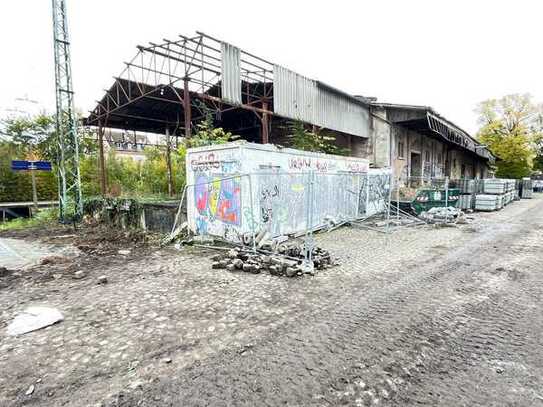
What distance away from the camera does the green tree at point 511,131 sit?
3516 cm

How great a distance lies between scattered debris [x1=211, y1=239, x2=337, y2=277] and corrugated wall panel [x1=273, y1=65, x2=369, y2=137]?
8287 mm

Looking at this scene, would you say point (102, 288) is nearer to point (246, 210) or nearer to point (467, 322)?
point (246, 210)

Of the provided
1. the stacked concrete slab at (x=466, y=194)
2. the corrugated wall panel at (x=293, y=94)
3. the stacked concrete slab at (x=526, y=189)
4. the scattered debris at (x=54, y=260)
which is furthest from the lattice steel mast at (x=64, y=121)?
the stacked concrete slab at (x=526, y=189)

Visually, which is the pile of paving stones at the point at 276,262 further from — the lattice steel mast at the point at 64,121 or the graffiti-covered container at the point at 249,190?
the lattice steel mast at the point at 64,121

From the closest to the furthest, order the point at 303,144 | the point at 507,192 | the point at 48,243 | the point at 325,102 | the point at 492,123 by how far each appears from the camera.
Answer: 1. the point at 48,243
2. the point at 303,144
3. the point at 325,102
4. the point at 507,192
5. the point at 492,123

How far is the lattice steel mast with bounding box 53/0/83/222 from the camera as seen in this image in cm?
1155

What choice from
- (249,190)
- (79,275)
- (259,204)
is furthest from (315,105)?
(79,275)

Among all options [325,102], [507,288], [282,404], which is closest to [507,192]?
[325,102]

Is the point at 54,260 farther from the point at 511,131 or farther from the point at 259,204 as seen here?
the point at 511,131

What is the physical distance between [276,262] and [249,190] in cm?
231

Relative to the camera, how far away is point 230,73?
1116 cm

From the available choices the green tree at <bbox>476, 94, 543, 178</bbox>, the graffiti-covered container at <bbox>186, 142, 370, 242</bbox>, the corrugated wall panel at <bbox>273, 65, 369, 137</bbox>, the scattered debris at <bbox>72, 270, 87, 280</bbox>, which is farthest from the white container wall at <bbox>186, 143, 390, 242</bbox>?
the green tree at <bbox>476, 94, 543, 178</bbox>

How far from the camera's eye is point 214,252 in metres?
7.28

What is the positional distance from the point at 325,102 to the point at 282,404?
49.3ft
